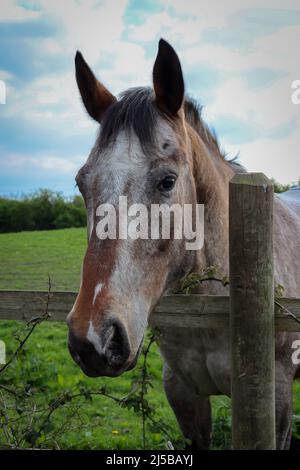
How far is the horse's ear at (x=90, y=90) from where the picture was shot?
2812 mm

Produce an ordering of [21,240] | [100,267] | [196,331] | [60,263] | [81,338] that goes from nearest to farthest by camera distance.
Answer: [81,338]
[100,267]
[196,331]
[60,263]
[21,240]

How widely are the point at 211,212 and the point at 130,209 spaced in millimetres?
867

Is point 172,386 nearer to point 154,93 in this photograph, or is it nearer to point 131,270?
point 131,270

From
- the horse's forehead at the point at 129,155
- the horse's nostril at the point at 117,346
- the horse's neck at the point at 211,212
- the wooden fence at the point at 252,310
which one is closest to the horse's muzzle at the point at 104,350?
the horse's nostril at the point at 117,346

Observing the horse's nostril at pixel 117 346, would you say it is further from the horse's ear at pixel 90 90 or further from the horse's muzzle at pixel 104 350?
the horse's ear at pixel 90 90

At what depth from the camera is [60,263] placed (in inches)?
601

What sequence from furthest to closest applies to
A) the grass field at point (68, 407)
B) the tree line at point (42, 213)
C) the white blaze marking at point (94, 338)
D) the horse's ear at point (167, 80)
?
the tree line at point (42, 213), the grass field at point (68, 407), the horse's ear at point (167, 80), the white blaze marking at point (94, 338)

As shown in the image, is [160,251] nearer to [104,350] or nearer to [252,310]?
[252,310]

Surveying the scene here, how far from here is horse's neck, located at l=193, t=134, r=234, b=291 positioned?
112 inches

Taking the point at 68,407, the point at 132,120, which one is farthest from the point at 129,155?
the point at 68,407

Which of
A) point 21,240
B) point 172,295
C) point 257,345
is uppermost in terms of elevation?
point 21,240

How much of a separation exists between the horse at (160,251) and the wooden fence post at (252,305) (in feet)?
1.21

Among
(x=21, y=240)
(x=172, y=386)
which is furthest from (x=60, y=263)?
(x=172, y=386)
